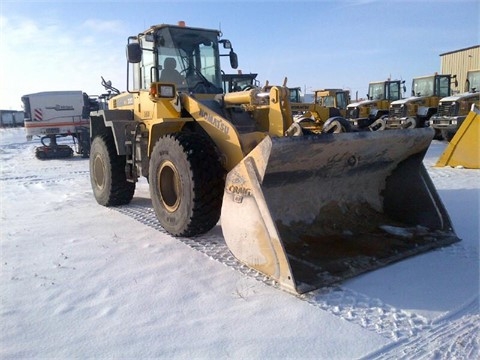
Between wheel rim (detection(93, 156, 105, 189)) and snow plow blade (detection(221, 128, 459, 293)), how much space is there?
3.52m

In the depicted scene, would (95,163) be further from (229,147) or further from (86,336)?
(86,336)

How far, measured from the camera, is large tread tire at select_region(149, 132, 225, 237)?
425cm

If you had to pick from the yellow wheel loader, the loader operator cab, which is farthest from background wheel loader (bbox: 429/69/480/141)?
the yellow wheel loader

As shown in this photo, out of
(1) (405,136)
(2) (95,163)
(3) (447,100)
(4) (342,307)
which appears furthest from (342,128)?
(3) (447,100)

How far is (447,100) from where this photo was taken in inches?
625

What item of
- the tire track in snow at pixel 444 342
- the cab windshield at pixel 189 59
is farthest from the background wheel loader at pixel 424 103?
the tire track in snow at pixel 444 342

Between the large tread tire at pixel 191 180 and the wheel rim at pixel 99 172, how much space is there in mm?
2246

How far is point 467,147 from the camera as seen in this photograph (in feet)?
29.5

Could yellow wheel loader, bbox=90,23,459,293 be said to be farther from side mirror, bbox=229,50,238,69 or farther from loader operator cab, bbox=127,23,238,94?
side mirror, bbox=229,50,238,69

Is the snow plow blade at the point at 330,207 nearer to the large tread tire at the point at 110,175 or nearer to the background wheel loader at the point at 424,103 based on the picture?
the large tread tire at the point at 110,175

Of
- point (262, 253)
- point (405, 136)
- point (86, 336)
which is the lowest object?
point (86, 336)

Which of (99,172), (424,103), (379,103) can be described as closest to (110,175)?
(99,172)

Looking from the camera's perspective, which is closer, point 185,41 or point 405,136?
point 405,136

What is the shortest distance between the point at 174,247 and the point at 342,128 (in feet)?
7.05
